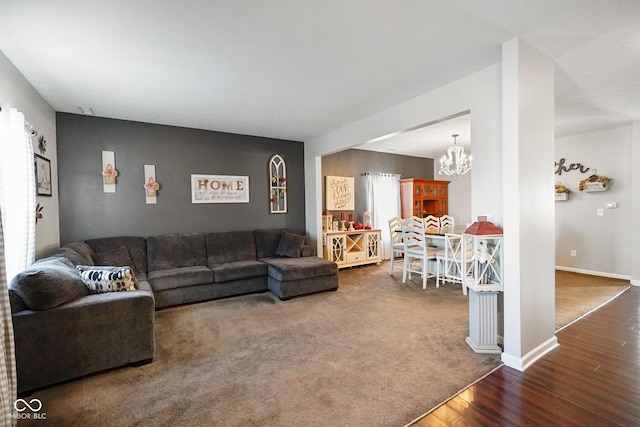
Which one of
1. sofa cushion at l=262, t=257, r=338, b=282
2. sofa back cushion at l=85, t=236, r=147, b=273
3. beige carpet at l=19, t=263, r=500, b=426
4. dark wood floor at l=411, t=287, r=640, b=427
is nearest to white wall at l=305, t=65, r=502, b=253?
dark wood floor at l=411, t=287, r=640, b=427

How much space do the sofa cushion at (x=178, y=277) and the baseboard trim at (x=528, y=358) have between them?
11.2ft

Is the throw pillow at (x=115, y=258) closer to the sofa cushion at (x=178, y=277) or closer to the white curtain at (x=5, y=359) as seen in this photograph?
Result: the sofa cushion at (x=178, y=277)

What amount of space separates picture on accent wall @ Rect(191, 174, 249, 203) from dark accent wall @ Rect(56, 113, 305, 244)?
0.08 metres

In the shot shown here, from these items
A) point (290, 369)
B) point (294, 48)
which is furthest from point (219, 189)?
point (290, 369)

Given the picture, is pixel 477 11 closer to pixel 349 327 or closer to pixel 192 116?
pixel 349 327

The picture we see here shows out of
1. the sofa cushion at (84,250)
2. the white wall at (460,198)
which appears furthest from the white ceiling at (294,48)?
the white wall at (460,198)

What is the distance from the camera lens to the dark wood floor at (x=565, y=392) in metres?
1.71

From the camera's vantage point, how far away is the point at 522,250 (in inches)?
88.0

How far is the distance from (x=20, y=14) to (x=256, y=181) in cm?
344

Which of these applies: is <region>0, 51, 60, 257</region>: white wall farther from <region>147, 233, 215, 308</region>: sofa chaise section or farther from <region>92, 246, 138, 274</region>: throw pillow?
<region>147, 233, 215, 308</region>: sofa chaise section

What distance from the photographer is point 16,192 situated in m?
2.45

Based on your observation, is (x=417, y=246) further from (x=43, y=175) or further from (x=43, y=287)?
(x=43, y=175)

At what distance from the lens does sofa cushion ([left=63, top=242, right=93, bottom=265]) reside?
3.28 meters

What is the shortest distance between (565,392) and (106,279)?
368cm
